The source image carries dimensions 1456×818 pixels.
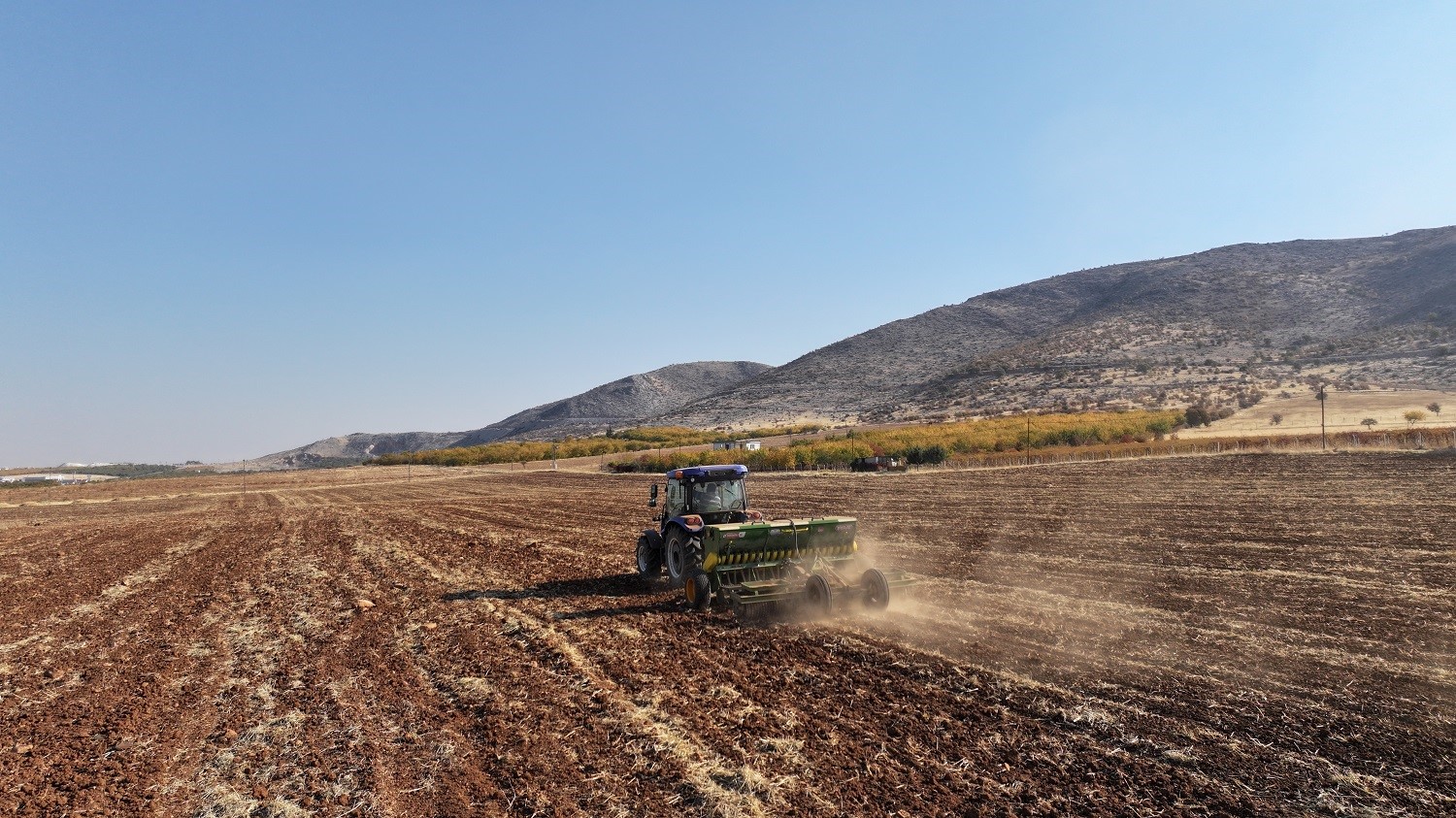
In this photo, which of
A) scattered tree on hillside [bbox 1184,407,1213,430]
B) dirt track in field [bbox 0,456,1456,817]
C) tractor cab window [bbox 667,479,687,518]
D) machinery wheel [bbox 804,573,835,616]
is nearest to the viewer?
dirt track in field [bbox 0,456,1456,817]

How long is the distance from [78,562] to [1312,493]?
113 ft

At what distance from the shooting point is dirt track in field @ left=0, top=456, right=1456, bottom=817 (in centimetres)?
532

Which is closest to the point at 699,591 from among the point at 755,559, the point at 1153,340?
the point at 755,559

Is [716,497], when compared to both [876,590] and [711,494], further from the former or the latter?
[876,590]

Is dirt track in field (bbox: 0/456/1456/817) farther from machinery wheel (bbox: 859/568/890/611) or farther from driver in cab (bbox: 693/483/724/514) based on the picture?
driver in cab (bbox: 693/483/724/514)

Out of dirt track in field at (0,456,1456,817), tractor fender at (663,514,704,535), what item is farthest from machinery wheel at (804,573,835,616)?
tractor fender at (663,514,704,535)

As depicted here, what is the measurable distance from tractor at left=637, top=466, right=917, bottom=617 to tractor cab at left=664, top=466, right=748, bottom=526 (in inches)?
0.7

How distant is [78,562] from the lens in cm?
1848

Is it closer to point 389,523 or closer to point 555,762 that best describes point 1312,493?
point 555,762

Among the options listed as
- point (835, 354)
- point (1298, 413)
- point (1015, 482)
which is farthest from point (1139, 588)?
point (835, 354)

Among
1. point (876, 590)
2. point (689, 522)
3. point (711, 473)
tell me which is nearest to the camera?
point (876, 590)

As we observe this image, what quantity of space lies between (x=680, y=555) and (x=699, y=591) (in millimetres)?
1394

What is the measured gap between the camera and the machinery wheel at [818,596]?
1006 cm

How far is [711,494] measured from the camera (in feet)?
41.6
